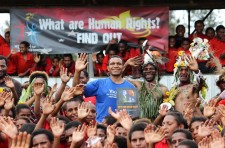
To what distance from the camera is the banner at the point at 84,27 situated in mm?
17562

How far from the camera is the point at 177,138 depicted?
1045 cm

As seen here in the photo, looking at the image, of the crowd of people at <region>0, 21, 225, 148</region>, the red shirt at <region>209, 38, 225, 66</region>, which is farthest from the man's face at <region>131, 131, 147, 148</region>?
the red shirt at <region>209, 38, 225, 66</region>

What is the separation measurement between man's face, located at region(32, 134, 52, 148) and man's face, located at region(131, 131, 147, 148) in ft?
3.32

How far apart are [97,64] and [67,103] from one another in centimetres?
515

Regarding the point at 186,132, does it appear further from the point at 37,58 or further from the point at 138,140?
the point at 37,58

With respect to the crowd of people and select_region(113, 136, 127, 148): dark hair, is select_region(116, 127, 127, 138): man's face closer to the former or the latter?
the crowd of people

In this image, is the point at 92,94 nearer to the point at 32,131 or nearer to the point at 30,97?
the point at 30,97

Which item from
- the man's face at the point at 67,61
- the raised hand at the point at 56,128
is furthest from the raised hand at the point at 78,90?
the man's face at the point at 67,61

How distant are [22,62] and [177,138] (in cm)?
741

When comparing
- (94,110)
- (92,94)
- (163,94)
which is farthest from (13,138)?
(163,94)

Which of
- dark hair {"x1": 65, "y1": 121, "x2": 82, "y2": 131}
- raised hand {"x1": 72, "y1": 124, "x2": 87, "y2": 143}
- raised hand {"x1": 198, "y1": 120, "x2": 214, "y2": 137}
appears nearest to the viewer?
raised hand {"x1": 72, "y1": 124, "x2": 87, "y2": 143}

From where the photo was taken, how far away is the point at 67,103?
12430 mm

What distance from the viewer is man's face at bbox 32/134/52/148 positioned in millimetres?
10354

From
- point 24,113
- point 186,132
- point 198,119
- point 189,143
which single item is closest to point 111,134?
point 186,132
